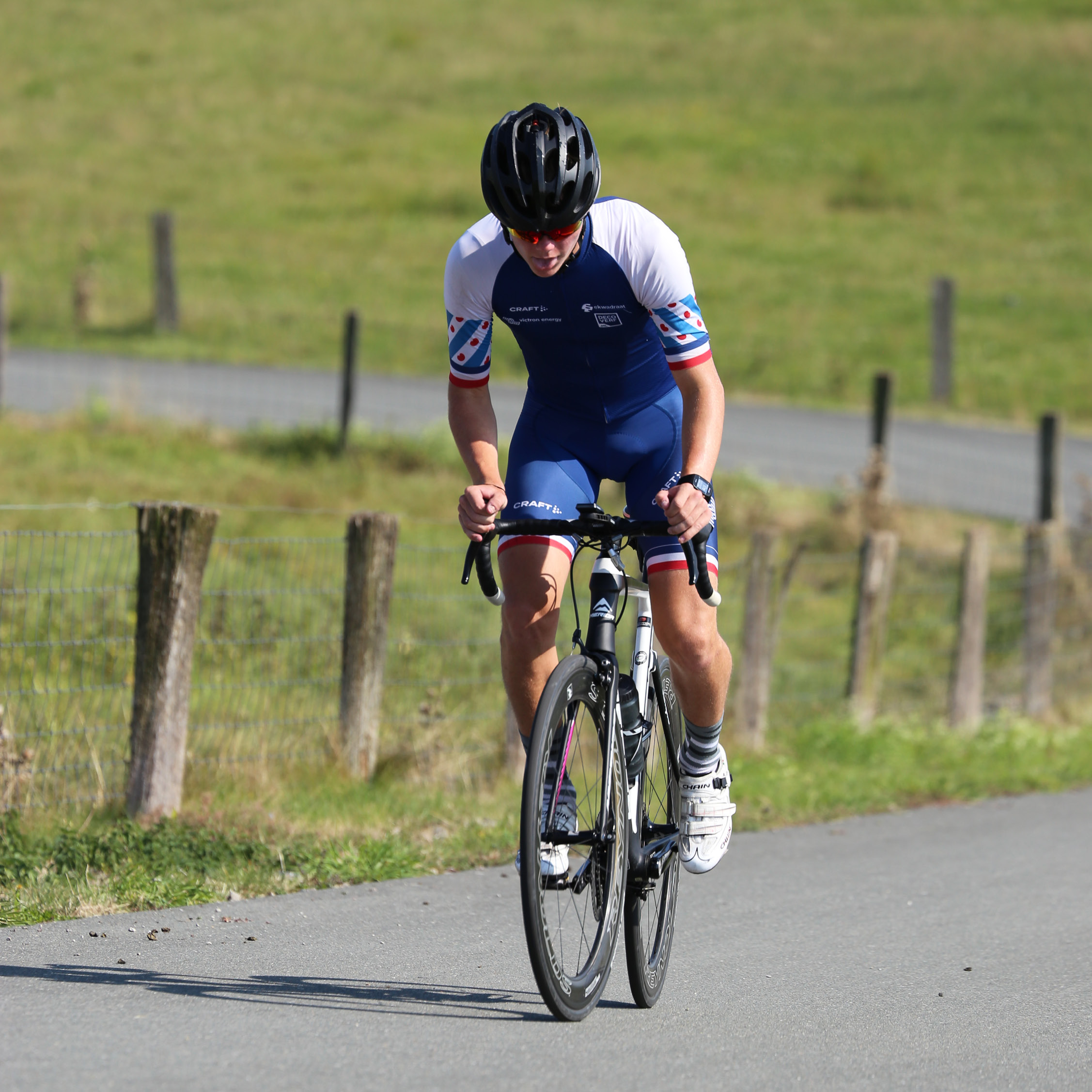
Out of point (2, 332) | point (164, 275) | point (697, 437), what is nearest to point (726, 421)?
point (2, 332)

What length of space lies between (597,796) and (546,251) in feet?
5.25

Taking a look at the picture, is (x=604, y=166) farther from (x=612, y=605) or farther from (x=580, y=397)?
(x=612, y=605)

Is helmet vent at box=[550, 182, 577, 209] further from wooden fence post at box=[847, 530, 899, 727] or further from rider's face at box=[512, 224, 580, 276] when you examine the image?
wooden fence post at box=[847, 530, 899, 727]

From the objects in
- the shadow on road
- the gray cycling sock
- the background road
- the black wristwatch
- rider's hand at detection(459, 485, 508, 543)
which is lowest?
the shadow on road

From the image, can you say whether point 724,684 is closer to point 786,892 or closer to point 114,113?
point 786,892

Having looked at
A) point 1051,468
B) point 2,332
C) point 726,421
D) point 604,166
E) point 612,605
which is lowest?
point 612,605

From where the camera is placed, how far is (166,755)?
7086 mm

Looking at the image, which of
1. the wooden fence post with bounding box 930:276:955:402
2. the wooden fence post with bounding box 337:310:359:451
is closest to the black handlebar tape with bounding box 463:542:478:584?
the wooden fence post with bounding box 337:310:359:451

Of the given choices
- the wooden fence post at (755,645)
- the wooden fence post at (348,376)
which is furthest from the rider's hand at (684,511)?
the wooden fence post at (348,376)

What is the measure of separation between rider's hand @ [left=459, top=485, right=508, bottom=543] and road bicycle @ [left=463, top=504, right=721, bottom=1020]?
0.03m

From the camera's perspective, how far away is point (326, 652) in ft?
29.3

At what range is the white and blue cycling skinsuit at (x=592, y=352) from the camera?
5.18 m

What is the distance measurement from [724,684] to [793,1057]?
1296 mm

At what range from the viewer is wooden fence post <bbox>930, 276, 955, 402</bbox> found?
24898 millimetres
